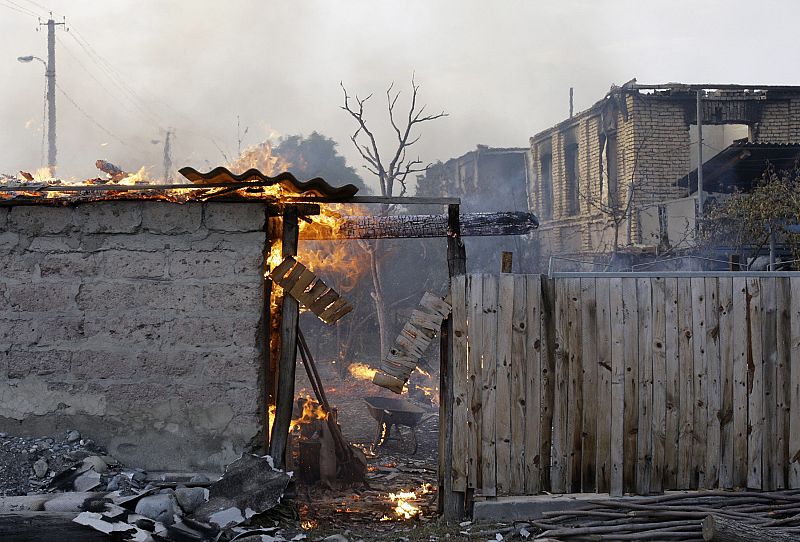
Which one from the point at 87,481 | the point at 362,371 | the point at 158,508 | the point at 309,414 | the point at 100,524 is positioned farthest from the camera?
the point at 362,371

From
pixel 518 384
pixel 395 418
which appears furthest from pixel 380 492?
pixel 518 384

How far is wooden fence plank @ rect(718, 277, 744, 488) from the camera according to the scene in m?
5.25

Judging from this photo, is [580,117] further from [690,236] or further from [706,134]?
[690,236]

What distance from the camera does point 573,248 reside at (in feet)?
76.9

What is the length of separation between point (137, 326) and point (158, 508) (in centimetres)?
147

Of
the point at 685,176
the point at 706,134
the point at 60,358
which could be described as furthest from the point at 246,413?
the point at 706,134

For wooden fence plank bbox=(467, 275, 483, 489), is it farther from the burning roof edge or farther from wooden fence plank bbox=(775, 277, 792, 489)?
wooden fence plank bbox=(775, 277, 792, 489)

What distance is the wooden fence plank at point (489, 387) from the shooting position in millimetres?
5258

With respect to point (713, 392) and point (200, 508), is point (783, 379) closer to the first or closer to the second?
point (713, 392)

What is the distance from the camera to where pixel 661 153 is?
19203mm

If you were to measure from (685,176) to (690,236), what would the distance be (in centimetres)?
324

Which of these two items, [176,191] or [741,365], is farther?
[176,191]

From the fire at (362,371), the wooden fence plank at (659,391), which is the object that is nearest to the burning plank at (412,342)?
the wooden fence plank at (659,391)

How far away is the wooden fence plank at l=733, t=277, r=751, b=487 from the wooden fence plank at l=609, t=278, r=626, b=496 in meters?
0.86
